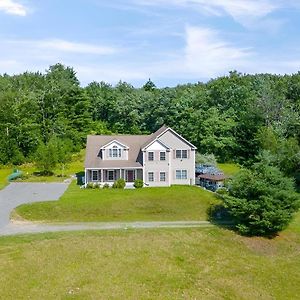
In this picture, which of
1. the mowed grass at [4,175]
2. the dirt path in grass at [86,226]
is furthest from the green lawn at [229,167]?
the mowed grass at [4,175]

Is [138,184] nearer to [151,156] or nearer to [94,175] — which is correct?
[151,156]

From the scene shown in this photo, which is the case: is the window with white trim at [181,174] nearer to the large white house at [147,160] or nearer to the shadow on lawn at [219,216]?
the large white house at [147,160]

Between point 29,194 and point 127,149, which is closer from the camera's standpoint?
point 29,194

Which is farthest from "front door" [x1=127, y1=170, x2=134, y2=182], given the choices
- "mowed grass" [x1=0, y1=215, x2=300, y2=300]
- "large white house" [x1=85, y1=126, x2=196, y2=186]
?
"mowed grass" [x1=0, y1=215, x2=300, y2=300]

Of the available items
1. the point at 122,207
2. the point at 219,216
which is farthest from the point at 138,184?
the point at 219,216

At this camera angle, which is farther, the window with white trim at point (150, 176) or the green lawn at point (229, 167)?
the green lawn at point (229, 167)

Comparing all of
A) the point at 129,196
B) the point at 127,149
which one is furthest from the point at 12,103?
the point at 129,196

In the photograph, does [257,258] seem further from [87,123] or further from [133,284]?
[87,123]
